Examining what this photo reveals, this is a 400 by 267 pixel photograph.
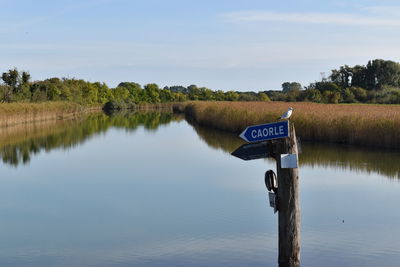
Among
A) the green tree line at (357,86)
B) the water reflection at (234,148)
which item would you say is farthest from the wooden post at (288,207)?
the green tree line at (357,86)

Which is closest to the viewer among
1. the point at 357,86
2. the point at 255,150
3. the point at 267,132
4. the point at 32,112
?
the point at 267,132

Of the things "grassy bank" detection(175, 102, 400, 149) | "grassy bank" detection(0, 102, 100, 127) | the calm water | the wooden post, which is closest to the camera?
the wooden post

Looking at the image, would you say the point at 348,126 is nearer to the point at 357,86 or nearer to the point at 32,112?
the point at 32,112

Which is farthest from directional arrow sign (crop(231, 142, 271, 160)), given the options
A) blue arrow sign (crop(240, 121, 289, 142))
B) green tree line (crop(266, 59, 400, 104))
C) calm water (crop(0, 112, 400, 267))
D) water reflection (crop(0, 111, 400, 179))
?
green tree line (crop(266, 59, 400, 104))

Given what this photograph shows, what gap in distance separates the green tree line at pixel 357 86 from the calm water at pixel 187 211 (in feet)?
88.1

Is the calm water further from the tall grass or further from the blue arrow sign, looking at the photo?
the tall grass

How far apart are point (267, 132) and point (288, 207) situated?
2.20 feet

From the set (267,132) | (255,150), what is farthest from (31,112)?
(267,132)

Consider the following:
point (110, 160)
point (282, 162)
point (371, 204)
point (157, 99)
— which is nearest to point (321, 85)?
point (157, 99)

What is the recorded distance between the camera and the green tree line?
4066cm

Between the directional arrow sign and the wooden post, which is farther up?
the directional arrow sign

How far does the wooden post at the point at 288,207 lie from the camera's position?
458 centimetres

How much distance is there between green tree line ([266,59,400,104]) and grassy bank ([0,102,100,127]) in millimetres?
18907

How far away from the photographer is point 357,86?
50.4 meters
